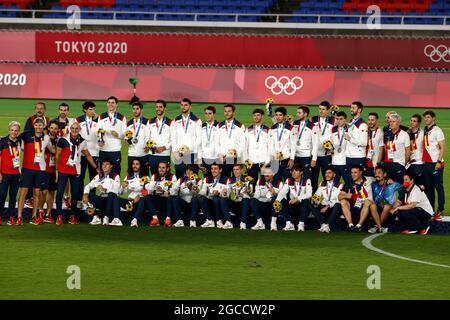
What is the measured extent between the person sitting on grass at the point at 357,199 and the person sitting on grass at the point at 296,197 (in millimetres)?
637

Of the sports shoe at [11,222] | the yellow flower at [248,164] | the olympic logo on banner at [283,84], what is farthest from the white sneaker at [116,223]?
the olympic logo on banner at [283,84]

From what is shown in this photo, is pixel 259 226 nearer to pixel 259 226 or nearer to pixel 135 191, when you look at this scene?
pixel 259 226

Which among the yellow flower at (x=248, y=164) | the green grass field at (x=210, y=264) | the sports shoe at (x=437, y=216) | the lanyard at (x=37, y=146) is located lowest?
the green grass field at (x=210, y=264)

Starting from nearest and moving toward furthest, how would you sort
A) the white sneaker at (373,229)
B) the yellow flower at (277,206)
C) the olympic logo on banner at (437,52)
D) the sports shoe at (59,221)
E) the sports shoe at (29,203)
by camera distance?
the yellow flower at (277,206) < the white sneaker at (373,229) < the sports shoe at (59,221) < the sports shoe at (29,203) < the olympic logo on banner at (437,52)

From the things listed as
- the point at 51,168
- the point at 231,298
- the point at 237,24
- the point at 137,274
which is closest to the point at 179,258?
the point at 137,274

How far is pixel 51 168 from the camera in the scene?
61.7 ft

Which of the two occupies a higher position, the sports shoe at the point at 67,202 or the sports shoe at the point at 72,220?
the sports shoe at the point at 67,202

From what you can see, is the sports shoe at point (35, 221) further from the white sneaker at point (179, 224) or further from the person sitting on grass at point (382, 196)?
the person sitting on grass at point (382, 196)

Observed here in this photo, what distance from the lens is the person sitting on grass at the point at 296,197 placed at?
18.4 metres

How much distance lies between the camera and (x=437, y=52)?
3788 centimetres

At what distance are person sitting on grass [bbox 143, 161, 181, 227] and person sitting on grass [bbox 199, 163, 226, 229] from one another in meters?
0.51

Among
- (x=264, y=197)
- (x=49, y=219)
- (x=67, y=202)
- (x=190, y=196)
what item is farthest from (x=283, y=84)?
(x=49, y=219)
